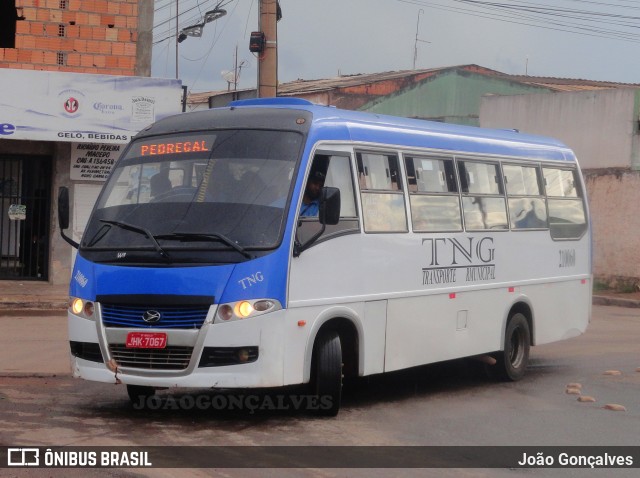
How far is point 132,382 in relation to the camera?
29.4ft

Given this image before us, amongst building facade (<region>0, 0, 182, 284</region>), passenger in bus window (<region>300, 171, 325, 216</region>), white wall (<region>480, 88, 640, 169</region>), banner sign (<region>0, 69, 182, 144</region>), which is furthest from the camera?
white wall (<region>480, 88, 640, 169</region>)

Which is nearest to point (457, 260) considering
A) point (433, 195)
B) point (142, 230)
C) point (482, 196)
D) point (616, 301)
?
point (433, 195)

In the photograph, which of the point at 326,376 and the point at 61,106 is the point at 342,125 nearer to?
the point at 326,376

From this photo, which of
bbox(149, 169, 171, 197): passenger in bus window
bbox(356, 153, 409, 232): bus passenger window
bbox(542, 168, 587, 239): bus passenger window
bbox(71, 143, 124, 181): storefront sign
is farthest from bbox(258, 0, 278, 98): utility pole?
bbox(149, 169, 171, 197): passenger in bus window

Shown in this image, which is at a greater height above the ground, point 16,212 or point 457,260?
point 457,260

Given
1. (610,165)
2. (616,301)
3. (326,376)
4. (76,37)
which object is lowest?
(616,301)

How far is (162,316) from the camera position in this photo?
8812 mm

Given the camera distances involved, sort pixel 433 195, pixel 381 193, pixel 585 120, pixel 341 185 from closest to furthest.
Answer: pixel 341 185, pixel 381 193, pixel 433 195, pixel 585 120

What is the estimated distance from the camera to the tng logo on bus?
Result: 10969 millimetres

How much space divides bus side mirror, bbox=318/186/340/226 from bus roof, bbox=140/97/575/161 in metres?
0.62

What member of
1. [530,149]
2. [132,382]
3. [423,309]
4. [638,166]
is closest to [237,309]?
[132,382]

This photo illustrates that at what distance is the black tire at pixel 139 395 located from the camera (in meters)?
10.0

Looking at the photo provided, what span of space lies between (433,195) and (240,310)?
3.19 meters

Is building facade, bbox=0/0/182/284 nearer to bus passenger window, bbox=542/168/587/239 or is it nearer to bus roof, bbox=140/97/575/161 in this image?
bus passenger window, bbox=542/168/587/239
